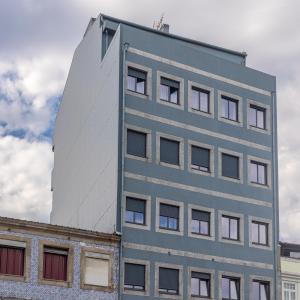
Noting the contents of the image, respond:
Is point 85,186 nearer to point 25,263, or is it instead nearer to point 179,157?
point 179,157

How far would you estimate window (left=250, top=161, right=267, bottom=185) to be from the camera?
58594 millimetres

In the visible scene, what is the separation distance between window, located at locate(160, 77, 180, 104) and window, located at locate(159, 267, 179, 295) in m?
10.8

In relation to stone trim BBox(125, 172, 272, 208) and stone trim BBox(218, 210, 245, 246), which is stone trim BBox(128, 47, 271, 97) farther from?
stone trim BBox(218, 210, 245, 246)

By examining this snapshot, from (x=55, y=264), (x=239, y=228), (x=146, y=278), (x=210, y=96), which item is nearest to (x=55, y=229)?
(x=55, y=264)

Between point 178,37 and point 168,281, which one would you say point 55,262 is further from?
point 178,37

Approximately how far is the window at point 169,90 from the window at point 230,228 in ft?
26.8

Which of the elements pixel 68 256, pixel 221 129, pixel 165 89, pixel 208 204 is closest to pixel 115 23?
pixel 165 89

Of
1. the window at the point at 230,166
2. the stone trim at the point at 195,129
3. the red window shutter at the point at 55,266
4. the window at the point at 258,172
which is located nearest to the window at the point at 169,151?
the stone trim at the point at 195,129

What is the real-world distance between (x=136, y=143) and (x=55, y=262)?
9.39 meters

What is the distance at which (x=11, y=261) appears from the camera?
155 ft

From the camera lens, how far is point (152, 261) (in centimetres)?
5197

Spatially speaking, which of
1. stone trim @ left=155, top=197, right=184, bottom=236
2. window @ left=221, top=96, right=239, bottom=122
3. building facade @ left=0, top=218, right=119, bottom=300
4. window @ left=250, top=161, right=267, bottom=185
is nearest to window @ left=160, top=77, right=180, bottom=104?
window @ left=221, top=96, right=239, bottom=122

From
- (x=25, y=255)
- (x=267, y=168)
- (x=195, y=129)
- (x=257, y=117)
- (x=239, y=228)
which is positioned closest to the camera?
(x=25, y=255)

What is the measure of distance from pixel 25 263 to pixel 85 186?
482 inches
